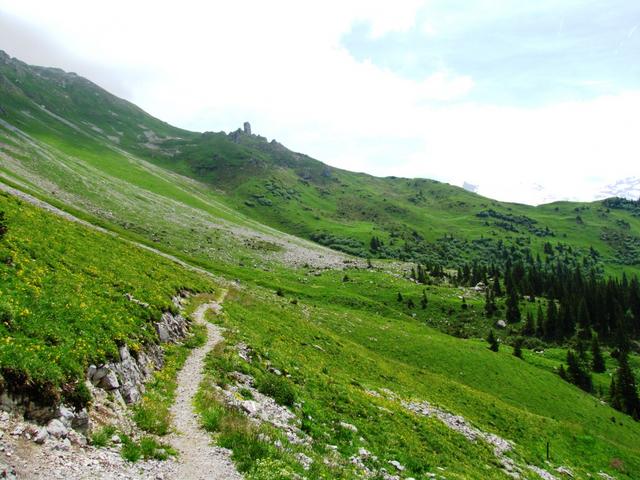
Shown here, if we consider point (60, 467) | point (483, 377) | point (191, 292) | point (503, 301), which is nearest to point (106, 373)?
point (60, 467)

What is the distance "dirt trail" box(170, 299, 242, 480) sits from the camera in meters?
12.3

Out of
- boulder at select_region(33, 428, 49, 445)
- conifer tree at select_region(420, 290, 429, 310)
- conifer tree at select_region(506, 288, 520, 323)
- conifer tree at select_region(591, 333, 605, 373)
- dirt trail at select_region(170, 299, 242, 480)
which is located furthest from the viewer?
conifer tree at select_region(506, 288, 520, 323)

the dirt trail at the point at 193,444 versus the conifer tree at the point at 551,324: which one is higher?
the conifer tree at the point at 551,324

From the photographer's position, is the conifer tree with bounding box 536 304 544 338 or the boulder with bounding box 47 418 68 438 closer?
the boulder with bounding box 47 418 68 438

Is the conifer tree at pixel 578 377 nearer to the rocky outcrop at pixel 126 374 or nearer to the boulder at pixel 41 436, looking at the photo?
the rocky outcrop at pixel 126 374

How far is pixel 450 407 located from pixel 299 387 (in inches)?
746

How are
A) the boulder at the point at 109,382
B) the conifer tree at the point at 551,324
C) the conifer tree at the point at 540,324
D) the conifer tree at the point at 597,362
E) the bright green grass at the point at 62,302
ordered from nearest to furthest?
the bright green grass at the point at 62,302
the boulder at the point at 109,382
the conifer tree at the point at 597,362
the conifer tree at the point at 540,324
the conifer tree at the point at 551,324

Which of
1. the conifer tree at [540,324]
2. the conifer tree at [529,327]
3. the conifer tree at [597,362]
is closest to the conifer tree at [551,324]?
the conifer tree at [540,324]

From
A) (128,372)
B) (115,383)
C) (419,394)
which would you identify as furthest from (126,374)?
(419,394)

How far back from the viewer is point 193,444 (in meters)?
13.8

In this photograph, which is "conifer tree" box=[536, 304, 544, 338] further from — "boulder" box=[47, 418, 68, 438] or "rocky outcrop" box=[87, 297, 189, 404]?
"boulder" box=[47, 418, 68, 438]

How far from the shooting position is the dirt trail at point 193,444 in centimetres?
1230

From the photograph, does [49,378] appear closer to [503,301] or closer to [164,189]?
[503,301]

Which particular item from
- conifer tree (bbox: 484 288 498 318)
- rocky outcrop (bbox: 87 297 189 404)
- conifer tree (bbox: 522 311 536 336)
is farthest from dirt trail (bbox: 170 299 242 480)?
conifer tree (bbox: 522 311 536 336)
